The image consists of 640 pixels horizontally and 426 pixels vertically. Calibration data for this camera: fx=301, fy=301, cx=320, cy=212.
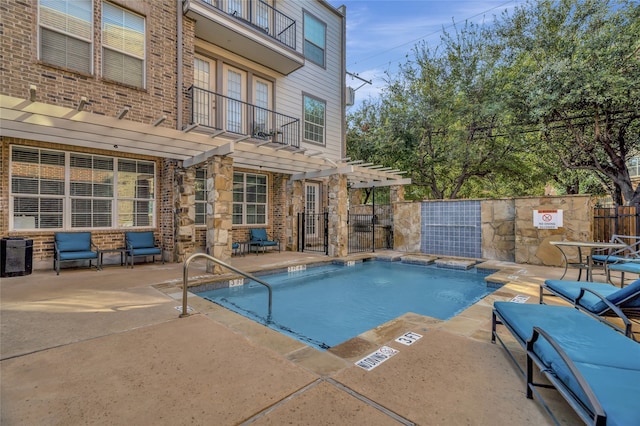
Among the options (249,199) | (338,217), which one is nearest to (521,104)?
(338,217)

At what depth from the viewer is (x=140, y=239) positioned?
300 inches

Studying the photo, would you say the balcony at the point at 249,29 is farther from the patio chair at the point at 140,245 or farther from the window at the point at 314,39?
the patio chair at the point at 140,245

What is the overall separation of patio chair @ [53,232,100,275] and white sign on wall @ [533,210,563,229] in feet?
34.6

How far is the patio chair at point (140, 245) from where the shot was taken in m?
7.19

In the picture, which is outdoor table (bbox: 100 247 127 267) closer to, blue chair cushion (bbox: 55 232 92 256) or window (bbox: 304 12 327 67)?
blue chair cushion (bbox: 55 232 92 256)

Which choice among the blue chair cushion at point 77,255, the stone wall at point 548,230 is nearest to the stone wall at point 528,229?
the stone wall at point 548,230

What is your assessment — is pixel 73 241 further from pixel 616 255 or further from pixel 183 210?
pixel 616 255

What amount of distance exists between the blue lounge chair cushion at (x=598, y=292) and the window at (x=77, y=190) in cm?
874

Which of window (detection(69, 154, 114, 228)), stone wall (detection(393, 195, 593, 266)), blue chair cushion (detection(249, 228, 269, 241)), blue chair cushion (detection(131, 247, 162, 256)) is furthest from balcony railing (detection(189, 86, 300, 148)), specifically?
stone wall (detection(393, 195, 593, 266))

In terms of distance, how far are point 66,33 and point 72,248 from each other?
455cm

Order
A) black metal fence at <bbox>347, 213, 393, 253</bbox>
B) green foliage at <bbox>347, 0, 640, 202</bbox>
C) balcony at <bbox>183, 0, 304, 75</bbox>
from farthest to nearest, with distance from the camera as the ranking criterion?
black metal fence at <bbox>347, 213, 393, 253</bbox>, green foliage at <bbox>347, 0, 640, 202</bbox>, balcony at <bbox>183, 0, 304, 75</bbox>

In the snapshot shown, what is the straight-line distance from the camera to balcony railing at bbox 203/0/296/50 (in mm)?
8892

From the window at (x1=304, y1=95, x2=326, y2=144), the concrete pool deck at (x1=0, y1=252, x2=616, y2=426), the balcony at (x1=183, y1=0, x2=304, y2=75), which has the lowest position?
the concrete pool deck at (x1=0, y1=252, x2=616, y2=426)

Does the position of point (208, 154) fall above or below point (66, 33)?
below
